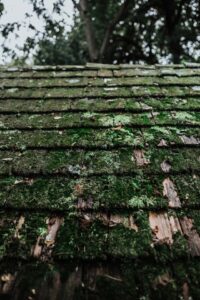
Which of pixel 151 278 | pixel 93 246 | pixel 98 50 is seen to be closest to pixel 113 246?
pixel 93 246

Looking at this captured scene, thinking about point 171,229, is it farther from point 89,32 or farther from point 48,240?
point 89,32

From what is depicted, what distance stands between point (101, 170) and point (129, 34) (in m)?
13.9

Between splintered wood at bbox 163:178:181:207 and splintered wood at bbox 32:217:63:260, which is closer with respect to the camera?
splintered wood at bbox 32:217:63:260

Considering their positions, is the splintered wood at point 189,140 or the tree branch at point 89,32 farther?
the tree branch at point 89,32

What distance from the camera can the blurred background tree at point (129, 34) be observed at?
1206 cm

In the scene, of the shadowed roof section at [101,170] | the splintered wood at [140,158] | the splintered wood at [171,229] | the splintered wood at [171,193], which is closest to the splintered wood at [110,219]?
the shadowed roof section at [101,170]

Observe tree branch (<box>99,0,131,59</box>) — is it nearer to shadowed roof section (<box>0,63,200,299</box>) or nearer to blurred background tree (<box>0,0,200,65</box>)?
blurred background tree (<box>0,0,200,65</box>)

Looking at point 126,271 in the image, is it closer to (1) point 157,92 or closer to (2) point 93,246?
(2) point 93,246

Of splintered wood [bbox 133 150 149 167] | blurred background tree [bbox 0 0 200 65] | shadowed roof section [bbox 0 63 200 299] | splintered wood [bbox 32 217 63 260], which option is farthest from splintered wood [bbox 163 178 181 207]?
blurred background tree [bbox 0 0 200 65]

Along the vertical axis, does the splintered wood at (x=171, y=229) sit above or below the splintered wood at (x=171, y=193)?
below

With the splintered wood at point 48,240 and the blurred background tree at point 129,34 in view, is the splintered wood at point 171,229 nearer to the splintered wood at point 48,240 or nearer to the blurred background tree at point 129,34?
the splintered wood at point 48,240

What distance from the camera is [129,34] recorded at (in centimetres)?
1473

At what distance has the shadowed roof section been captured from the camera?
1613mm

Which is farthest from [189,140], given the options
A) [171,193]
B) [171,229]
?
[171,229]
